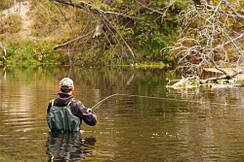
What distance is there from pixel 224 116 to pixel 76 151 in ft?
16.0

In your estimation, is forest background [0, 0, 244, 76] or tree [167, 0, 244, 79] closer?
tree [167, 0, 244, 79]

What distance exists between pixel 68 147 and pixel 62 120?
914mm

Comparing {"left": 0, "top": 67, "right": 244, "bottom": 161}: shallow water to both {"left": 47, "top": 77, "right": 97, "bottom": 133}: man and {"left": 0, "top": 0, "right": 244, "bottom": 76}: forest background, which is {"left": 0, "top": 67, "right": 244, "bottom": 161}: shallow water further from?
{"left": 0, "top": 0, "right": 244, "bottom": 76}: forest background

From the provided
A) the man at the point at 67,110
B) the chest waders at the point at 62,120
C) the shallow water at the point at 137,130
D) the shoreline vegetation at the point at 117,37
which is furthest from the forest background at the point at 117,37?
the man at the point at 67,110

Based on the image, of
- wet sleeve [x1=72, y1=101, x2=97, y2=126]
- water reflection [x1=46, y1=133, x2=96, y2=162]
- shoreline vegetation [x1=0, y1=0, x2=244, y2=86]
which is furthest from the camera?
shoreline vegetation [x1=0, y1=0, x2=244, y2=86]

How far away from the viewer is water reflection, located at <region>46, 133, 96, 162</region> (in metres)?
8.10

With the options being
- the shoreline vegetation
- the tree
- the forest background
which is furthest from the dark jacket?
the forest background

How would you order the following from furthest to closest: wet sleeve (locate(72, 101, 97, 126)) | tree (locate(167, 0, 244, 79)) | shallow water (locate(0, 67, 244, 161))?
tree (locate(167, 0, 244, 79)) < wet sleeve (locate(72, 101, 97, 126)) < shallow water (locate(0, 67, 244, 161))

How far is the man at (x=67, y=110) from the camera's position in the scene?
938 centimetres

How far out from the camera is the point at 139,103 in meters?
15.4

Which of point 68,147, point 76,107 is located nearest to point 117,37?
point 76,107

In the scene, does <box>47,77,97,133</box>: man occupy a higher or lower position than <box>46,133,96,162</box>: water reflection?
higher

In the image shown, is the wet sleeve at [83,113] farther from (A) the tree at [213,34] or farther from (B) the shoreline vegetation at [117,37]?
(B) the shoreline vegetation at [117,37]

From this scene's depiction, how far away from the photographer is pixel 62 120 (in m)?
9.55
